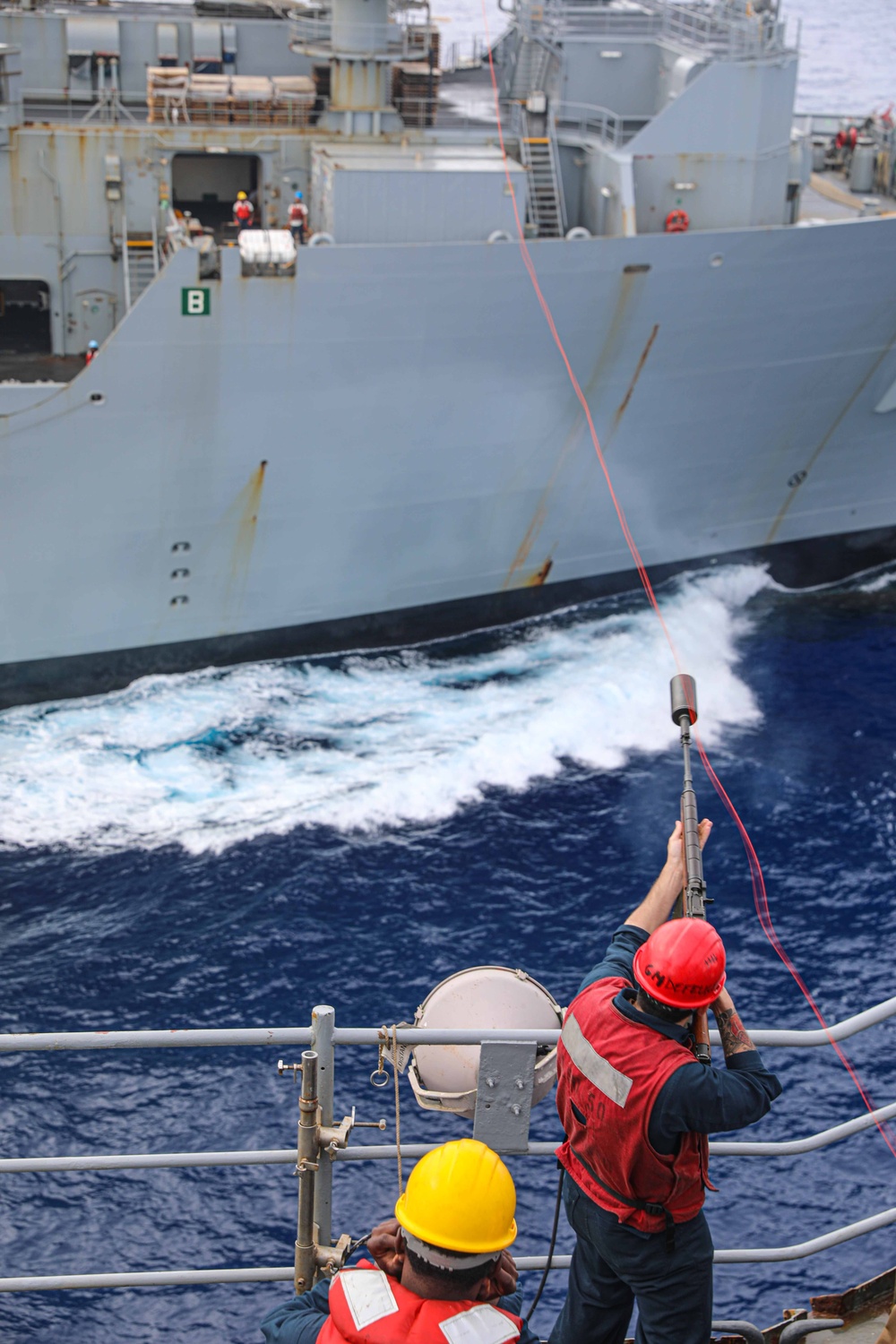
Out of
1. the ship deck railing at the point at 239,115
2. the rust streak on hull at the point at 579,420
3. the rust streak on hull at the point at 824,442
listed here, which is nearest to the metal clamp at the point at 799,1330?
the rust streak on hull at the point at 579,420

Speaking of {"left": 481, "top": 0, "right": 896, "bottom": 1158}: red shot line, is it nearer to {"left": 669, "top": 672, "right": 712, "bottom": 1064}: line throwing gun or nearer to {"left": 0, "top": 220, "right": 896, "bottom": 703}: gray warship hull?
{"left": 0, "top": 220, "right": 896, "bottom": 703}: gray warship hull

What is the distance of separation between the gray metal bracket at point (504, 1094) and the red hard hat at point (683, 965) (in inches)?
20.7

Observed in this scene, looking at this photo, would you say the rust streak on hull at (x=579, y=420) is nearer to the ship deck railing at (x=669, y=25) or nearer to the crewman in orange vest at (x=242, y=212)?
the ship deck railing at (x=669, y=25)

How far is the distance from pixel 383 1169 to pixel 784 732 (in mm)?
6444

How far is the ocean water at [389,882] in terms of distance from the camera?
798 cm

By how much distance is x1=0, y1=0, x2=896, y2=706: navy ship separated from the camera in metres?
12.4

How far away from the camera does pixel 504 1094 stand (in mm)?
3656

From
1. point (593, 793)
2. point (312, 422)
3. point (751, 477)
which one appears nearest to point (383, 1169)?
point (593, 793)

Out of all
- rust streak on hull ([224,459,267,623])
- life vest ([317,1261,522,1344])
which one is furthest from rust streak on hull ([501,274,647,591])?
life vest ([317,1261,522,1344])

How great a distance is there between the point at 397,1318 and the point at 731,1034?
3.66ft

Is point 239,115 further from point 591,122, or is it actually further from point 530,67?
point 591,122

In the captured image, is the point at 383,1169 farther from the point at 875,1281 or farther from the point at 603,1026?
the point at 603,1026

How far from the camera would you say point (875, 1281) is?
13.6ft

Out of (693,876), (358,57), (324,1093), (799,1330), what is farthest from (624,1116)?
(358,57)
